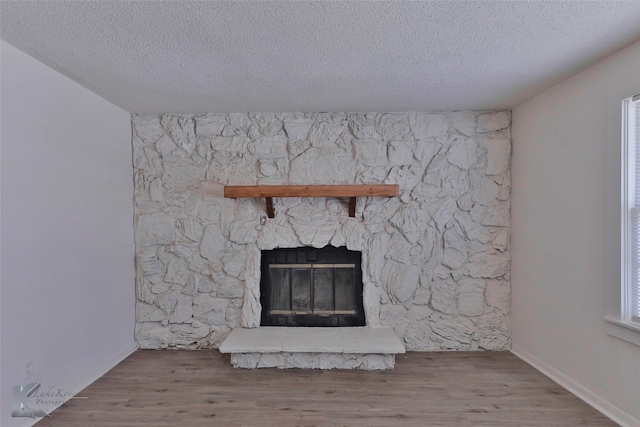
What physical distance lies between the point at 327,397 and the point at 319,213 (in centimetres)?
150

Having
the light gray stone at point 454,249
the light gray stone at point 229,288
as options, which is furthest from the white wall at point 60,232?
the light gray stone at point 454,249

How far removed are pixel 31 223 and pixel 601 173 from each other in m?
3.43

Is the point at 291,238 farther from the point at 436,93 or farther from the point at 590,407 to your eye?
the point at 590,407

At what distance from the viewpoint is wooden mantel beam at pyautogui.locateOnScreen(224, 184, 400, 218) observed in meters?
2.99

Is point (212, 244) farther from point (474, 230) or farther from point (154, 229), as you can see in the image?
point (474, 230)

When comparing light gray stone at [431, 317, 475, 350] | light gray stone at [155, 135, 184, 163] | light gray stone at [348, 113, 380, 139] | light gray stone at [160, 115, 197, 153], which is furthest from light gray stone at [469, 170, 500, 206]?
light gray stone at [155, 135, 184, 163]

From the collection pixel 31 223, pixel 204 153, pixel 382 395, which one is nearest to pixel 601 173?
pixel 382 395

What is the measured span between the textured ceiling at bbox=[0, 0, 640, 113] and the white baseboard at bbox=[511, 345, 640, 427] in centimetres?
206

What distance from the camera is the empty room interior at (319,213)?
1957mm

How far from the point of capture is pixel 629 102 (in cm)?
204

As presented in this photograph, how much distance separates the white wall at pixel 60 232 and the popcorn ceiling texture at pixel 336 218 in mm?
292

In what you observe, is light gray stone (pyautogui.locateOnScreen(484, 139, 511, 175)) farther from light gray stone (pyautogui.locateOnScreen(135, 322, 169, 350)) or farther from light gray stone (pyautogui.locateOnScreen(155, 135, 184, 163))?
light gray stone (pyautogui.locateOnScreen(135, 322, 169, 350))

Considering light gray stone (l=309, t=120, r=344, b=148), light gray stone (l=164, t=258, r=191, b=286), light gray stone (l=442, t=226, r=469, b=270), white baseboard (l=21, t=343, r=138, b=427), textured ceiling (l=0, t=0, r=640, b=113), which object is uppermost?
textured ceiling (l=0, t=0, r=640, b=113)

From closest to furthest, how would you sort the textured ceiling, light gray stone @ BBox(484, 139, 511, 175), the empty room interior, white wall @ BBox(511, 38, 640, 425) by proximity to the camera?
1. the textured ceiling
2. the empty room interior
3. white wall @ BBox(511, 38, 640, 425)
4. light gray stone @ BBox(484, 139, 511, 175)
